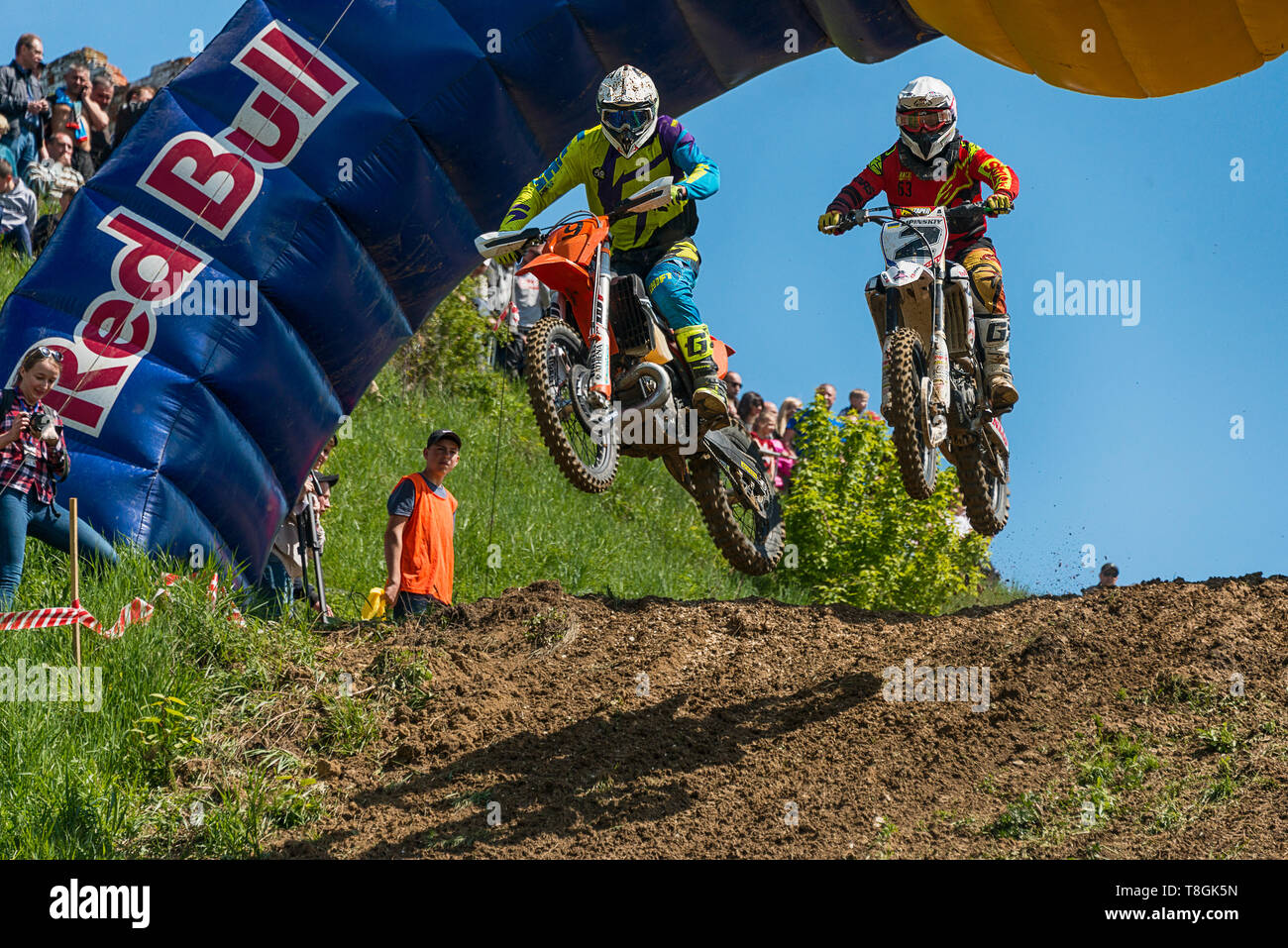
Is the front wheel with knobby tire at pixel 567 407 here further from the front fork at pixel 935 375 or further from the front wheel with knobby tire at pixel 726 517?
the front fork at pixel 935 375

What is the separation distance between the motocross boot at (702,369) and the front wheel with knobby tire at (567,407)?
27.4 inches

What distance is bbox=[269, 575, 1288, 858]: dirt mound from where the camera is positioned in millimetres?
6613

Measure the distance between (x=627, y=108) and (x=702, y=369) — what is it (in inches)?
64.7

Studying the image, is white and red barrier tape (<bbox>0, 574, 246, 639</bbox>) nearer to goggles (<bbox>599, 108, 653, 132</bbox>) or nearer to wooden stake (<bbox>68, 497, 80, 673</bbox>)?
wooden stake (<bbox>68, 497, 80, 673</bbox>)

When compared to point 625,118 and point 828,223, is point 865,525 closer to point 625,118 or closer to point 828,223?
point 828,223

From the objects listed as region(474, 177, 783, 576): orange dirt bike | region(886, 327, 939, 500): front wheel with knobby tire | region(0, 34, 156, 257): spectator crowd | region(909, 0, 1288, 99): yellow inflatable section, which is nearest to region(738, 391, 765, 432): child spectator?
region(474, 177, 783, 576): orange dirt bike

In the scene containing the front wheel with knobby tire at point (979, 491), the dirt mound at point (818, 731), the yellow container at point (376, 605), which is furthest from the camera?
the yellow container at point (376, 605)

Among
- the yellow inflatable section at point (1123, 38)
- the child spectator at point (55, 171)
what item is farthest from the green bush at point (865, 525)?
the child spectator at point (55, 171)

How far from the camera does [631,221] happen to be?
8648 millimetres

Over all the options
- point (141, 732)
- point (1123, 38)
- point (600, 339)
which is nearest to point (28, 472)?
point (141, 732)

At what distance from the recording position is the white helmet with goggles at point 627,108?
8.12m

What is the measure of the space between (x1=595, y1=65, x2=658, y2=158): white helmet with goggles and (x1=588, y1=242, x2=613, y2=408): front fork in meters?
0.66
